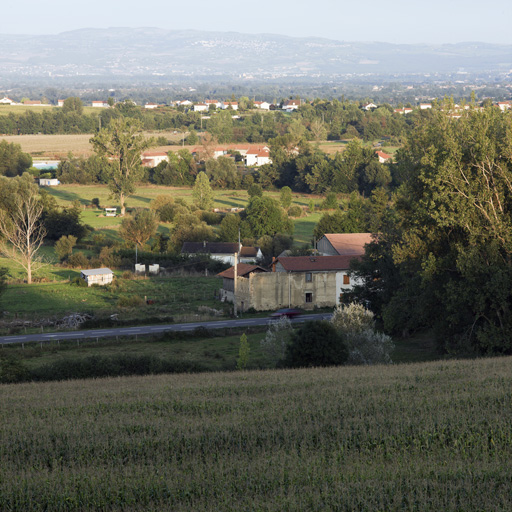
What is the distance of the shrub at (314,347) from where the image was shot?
24344mm

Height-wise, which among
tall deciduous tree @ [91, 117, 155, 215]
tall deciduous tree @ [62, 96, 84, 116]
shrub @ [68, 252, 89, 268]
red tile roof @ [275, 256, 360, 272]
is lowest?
shrub @ [68, 252, 89, 268]

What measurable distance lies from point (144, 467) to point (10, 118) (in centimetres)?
15657

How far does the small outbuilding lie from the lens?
4594 cm

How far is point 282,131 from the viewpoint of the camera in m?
151

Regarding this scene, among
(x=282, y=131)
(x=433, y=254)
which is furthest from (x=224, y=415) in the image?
(x=282, y=131)

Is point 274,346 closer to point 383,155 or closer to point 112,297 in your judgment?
point 112,297

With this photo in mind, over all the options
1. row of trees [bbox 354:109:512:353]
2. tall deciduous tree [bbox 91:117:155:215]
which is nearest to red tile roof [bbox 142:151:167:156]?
tall deciduous tree [bbox 91:117:155:215]

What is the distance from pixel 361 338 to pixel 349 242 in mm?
24132

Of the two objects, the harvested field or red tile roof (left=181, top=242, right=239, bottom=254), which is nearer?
red tile roof (left=181, top=242, right=239, bottom=254)

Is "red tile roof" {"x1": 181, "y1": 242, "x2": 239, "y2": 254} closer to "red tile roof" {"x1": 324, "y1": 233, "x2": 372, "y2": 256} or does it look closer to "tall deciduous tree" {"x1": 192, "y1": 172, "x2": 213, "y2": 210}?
"red tile roof" {"x1": 324, "y1": 233, "x2": 372, "y2": 256}

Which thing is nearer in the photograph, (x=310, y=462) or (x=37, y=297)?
(x=310, y=462)

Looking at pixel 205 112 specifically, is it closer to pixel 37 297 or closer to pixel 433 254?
pixel 37 297

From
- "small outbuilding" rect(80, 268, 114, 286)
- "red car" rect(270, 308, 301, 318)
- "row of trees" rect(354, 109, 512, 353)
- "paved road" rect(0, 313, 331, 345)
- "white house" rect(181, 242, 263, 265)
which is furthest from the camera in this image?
"white house" rect(181, 242, 263, 265)

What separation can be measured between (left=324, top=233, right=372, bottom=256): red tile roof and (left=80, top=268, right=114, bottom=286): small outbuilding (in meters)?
Result: 15.8
